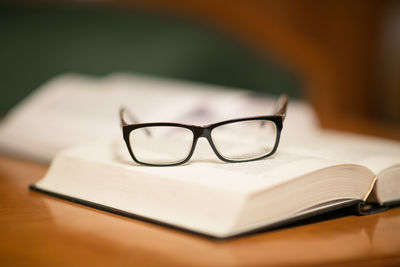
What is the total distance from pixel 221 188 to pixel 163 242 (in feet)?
0.26

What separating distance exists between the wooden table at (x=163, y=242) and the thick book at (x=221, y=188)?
0.6 inches

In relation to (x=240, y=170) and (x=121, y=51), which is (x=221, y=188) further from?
(x=121, y=51)

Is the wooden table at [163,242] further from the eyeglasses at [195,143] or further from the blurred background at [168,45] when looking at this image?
the blurred background at [168,45]

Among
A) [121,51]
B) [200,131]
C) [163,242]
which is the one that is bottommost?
[163,242]

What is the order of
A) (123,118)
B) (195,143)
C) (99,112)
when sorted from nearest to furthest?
(195,143)
(123,118)
(99,112)

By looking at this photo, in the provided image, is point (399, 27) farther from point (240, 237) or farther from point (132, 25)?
point (240, 237)

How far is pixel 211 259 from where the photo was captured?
0.48 meters

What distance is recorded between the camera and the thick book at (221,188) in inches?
20.8

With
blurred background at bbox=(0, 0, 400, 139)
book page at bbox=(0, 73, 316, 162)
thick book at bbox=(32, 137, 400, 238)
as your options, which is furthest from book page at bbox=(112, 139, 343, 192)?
blurred background at bbox=(0, 0, 400, 139)

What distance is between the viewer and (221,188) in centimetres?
53

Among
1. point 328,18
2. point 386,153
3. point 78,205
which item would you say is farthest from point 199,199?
point 328,18

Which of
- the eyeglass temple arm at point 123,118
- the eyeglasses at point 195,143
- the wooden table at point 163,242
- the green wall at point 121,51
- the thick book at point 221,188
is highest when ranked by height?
the green wall at point 121,51

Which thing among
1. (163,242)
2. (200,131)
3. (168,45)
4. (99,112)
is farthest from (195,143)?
(168,45)

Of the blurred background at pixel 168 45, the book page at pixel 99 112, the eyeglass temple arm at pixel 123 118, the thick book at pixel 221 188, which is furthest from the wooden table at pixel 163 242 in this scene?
the blurred background at pixel 168 45
